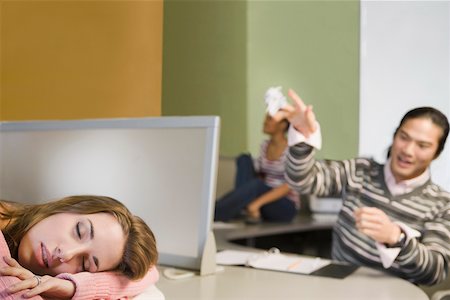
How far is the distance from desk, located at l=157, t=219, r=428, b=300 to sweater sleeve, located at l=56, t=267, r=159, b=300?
111 millimetres

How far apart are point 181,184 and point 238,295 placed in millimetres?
172

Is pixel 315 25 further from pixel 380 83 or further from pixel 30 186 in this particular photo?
pixel 30 186

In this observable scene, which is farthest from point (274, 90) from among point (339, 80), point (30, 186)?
point (30, 186)

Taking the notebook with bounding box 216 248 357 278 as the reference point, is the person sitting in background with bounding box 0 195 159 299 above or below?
above

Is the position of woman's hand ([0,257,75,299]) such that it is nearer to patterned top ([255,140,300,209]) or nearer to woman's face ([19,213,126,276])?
woman's face ([19,213,126,276])

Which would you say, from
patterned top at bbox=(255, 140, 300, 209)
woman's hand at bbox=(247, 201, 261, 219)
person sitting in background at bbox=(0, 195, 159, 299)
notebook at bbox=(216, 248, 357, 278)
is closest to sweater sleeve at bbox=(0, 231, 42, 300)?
person sitting in background at bbox=(0, 195, 159, 299)

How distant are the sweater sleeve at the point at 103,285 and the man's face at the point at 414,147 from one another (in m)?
0.51

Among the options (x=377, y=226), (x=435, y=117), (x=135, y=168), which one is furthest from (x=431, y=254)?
(x=135, y=168)

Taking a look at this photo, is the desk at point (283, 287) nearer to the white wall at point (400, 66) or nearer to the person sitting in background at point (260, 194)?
the white wall at point (400, 66)

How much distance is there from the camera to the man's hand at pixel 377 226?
85 cm

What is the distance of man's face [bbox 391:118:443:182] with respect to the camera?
89 centimetres

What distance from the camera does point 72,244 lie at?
1.75 ft

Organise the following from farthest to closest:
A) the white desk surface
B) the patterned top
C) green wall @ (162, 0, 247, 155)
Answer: the patterned top, green wall @ (162, 0, 247, 155), the white desk surface

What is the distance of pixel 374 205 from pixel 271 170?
1.45 ft
